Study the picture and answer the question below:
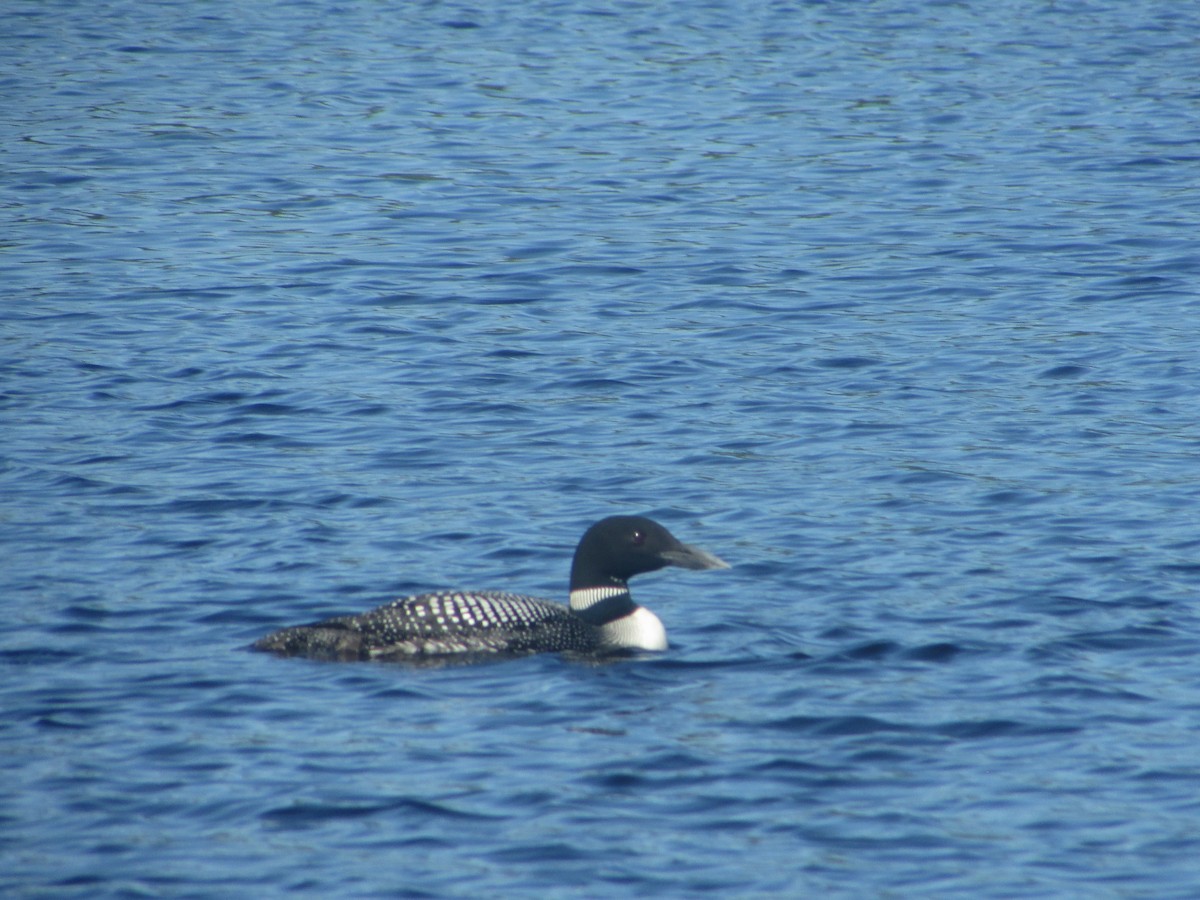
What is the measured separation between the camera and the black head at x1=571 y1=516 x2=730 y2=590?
29.1 feet

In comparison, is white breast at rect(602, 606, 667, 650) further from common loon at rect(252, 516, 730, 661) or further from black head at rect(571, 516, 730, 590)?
black head at rect(571, 516, 730, 590)

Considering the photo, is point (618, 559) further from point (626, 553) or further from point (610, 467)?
point (610, 467)

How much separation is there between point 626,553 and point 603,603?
279mm

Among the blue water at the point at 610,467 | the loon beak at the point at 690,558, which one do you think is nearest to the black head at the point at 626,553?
the loon beak at the point at 690,558

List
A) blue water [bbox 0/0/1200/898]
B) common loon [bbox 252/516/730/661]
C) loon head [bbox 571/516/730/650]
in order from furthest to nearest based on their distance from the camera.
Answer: loon head [bbox 571/516/730/650], common loon [bbox 252/516/730/661], blue water [bbox 0/0/1200/898]

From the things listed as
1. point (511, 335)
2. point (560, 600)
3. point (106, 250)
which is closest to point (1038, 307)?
point (511, 335)

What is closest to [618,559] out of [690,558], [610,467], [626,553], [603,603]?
[626,553]

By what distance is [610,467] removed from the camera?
11.4 metres

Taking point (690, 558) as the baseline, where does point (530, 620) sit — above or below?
below

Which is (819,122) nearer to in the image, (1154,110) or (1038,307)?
(1154,110)

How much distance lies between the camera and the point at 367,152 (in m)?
21.4

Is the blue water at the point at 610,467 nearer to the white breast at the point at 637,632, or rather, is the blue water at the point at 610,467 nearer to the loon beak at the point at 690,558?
the white breast at the point at 637,632

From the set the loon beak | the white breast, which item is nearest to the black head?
the loon beak

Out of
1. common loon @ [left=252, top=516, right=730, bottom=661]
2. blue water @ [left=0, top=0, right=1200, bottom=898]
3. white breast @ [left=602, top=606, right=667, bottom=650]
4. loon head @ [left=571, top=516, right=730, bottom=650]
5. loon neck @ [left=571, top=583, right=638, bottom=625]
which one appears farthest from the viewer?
loon head @ [left=571, top=516, right=730, bottom=650]
